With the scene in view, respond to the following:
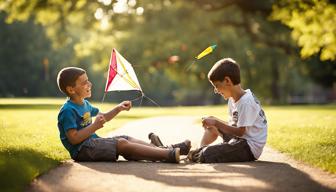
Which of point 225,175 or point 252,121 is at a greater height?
point 252,121

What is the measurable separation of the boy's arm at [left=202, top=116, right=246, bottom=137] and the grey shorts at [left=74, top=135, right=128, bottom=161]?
1.15 metres

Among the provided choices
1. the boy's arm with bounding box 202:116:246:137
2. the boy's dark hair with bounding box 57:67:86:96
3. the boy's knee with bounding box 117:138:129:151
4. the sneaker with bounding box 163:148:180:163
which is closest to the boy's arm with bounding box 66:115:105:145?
the boy's knee with bounding box 117:138:129:151

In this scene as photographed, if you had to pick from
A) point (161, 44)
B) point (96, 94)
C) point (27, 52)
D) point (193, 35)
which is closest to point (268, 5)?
point (193, 35)

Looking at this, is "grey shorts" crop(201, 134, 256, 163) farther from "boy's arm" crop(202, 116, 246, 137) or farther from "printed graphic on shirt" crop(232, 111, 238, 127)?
"printed graphic on shirt" crop(232, 111, 238, 127)

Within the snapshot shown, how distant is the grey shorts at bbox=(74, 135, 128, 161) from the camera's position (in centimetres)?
600

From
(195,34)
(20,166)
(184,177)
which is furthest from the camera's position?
(195,34)

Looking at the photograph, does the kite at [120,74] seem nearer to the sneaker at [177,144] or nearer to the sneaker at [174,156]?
the sneaker at [177,144]

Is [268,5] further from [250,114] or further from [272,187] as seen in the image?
[272,187]

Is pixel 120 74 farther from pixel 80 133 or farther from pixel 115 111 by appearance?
pixel 80 133

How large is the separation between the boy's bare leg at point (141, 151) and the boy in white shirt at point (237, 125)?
19.9 inches

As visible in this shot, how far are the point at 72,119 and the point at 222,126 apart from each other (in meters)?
1.77

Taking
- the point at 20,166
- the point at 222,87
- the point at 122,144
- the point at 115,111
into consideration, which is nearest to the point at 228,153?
the point at 222,87

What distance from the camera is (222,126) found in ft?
19.2

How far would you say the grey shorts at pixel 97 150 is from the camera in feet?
19.7
